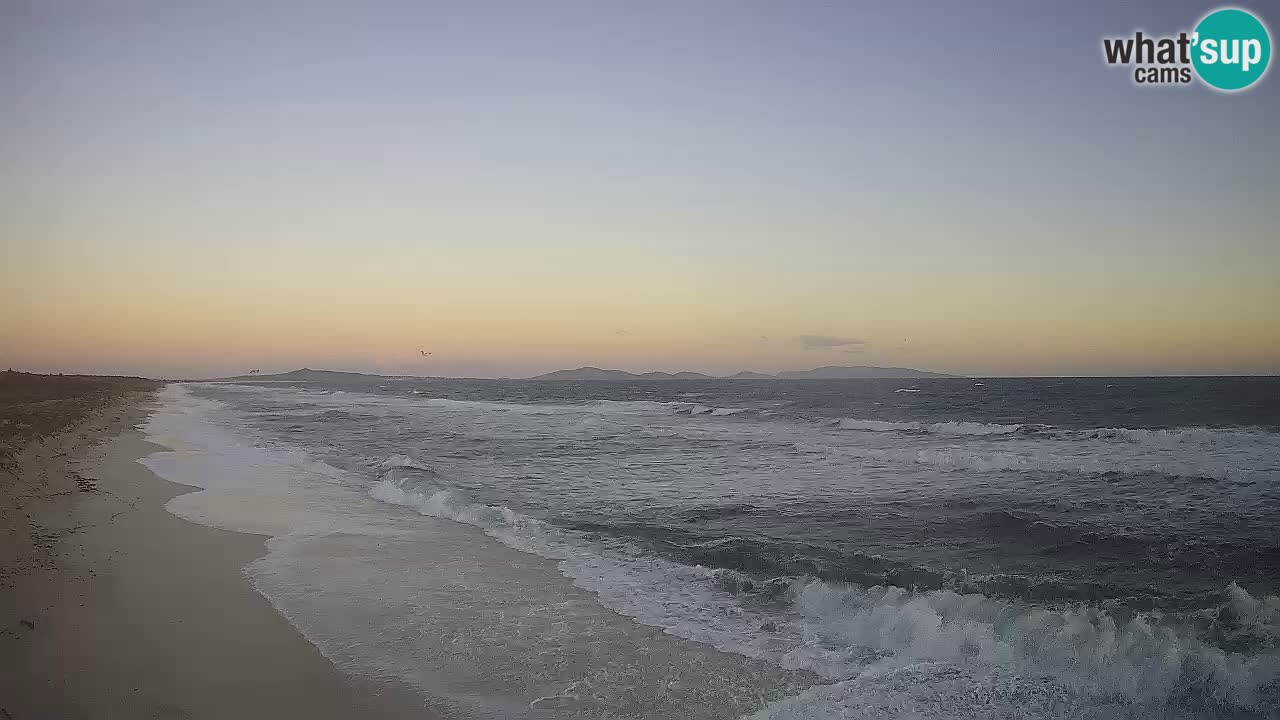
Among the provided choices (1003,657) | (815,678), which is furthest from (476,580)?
(1003,657)

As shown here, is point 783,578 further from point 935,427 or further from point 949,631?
point 935,427

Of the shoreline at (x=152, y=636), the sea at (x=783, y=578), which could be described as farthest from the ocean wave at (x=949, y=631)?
the shoreline at (x=152, y=636)

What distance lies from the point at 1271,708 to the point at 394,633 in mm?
8096

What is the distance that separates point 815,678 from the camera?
6.50 m

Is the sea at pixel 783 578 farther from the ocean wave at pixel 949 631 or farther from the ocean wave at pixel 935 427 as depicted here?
the ocean wave at pixel 935 427

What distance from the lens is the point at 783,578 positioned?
31.6 ft

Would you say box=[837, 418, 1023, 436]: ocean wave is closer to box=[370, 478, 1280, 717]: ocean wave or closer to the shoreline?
box=[370, 478, 1280, 717]: ocean wave

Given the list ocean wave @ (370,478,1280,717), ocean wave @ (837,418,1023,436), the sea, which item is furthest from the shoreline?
ocean wave @ (837,418,1023,436)

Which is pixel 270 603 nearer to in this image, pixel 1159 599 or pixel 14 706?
pixel 14 706

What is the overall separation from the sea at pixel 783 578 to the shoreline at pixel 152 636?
40 cm

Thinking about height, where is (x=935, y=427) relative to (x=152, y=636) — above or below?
above

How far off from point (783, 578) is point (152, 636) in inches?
288

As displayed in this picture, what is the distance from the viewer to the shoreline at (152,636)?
540 cm

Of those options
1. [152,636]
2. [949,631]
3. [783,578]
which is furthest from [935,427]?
[152,636]
